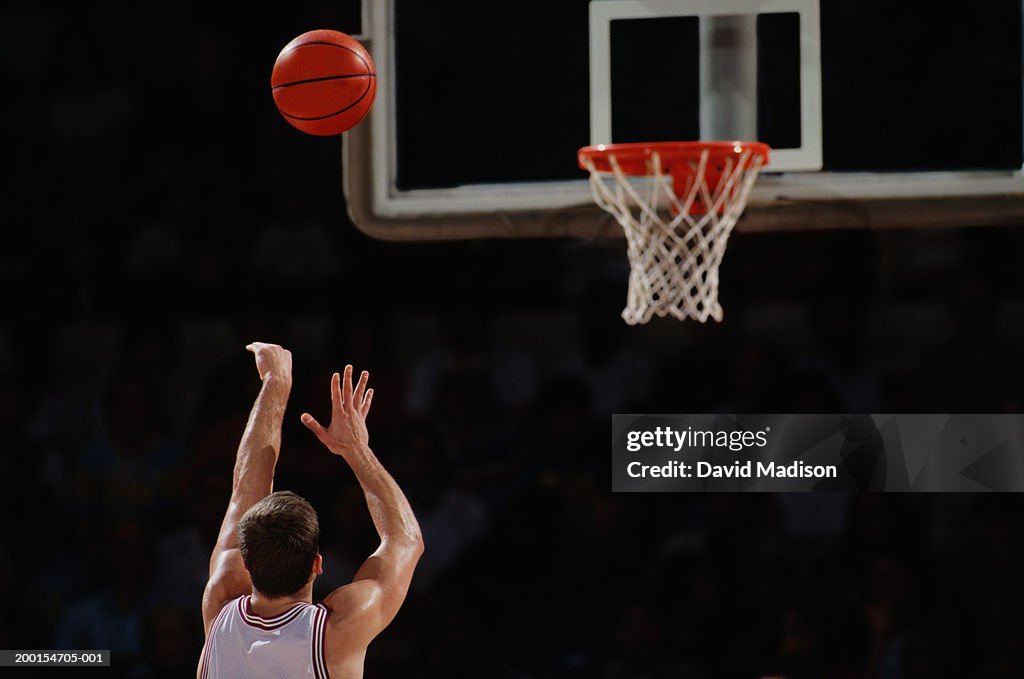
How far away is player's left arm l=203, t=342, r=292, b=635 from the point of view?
7.79ft

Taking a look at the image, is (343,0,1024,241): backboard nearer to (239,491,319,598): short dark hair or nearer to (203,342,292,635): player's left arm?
(203,342,292,635): player's left arm

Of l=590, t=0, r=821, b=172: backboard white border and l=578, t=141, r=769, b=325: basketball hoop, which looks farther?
l=590, t=0, r=821, b=172: backboard white border

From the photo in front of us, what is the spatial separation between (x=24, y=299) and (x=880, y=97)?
3595 mm

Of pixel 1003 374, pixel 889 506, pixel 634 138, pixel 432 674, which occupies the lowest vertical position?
pixel 432 674

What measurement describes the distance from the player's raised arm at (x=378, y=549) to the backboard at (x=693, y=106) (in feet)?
4.59

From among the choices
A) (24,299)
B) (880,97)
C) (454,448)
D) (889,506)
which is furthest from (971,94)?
(24,299)

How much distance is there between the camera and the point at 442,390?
5.00 m

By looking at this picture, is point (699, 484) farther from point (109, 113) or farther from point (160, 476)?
point (109, 113)

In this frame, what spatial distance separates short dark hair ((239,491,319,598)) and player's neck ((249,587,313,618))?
0.01m

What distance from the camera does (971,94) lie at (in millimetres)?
4824

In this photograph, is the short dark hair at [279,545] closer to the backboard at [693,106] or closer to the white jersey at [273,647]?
the white jersey at [273,647]

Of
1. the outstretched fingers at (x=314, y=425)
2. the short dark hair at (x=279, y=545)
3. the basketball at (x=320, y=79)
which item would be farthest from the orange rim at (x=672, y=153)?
the short dark hair at (x=279, y=545)

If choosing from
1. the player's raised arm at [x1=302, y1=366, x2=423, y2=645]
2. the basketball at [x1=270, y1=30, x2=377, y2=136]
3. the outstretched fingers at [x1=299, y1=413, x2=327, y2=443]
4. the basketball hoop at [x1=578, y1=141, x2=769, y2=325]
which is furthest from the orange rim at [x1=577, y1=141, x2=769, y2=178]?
the outstretched fingers at [x1=299, y1=413, x2=327, y2=443]
